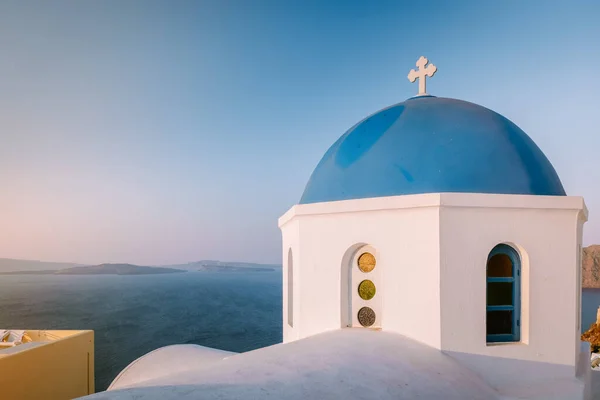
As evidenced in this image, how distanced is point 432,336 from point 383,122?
3163 millimetres

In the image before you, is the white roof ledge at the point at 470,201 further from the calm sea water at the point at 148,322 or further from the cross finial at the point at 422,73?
the calm sea water at the point at 148,322

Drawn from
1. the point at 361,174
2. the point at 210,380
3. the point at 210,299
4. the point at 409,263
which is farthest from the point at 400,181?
the point at 210,299

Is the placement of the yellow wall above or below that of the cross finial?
below

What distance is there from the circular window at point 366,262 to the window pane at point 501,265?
150 centimetres

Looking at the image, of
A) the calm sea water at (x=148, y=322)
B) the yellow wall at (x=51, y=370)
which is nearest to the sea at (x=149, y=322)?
the calm sea water at (x=148, y=322)

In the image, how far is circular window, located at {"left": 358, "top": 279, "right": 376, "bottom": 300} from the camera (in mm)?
5805

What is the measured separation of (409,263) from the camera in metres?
5.26

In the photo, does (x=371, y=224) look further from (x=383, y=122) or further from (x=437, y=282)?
(x=383, y=122)

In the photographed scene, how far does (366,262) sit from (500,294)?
1805 millimetres

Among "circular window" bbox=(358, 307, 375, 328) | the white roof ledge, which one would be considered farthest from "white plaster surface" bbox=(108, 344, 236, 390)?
the white roof ledge

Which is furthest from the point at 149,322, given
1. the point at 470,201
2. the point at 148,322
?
the point at 470,201

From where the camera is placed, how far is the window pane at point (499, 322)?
18.2 feet

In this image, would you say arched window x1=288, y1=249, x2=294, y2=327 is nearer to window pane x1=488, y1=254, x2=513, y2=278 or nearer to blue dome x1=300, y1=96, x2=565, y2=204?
blue dome x1=300, y1=96, x2=565, y2=204

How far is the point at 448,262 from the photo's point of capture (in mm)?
5008
